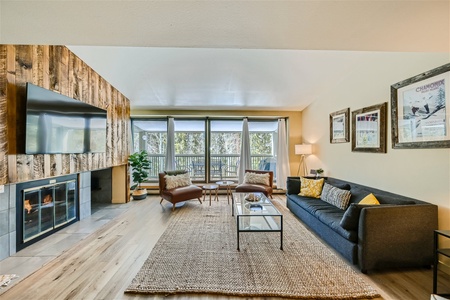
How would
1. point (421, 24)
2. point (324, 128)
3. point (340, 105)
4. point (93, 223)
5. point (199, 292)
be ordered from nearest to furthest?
point (421, 24) → point (199, 292) → point (93, 223) → point (340, 105) → point (324, 128)

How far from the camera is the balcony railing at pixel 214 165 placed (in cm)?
636

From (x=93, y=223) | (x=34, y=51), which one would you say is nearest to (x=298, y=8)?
(x=34, y=51)

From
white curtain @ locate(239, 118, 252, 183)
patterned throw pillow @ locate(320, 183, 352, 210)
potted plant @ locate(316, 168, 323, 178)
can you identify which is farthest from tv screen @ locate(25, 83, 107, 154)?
potted plant @ locate(316, 168, 323, 178)

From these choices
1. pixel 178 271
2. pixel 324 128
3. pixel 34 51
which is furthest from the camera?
pixel 324 128

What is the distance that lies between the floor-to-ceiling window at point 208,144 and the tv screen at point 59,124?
2.59 meters

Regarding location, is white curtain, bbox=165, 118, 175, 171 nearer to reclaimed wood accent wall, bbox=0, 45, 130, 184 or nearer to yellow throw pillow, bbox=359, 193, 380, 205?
reclaimed wood accent wall, bbox=0, 45, 130, 184

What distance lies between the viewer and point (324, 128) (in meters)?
4.75

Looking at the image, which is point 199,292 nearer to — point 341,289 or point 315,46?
point 341,289

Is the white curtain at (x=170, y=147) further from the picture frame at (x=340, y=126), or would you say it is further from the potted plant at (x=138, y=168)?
the picture frame at (x=340, y=126)

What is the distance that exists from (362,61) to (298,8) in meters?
2.71

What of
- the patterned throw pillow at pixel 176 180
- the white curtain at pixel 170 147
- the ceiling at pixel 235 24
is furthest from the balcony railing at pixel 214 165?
the ceiling at pixel 235 24

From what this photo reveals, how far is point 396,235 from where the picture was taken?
7.23ft

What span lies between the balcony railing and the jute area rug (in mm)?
3069

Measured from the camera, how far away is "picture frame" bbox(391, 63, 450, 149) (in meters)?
2.18
